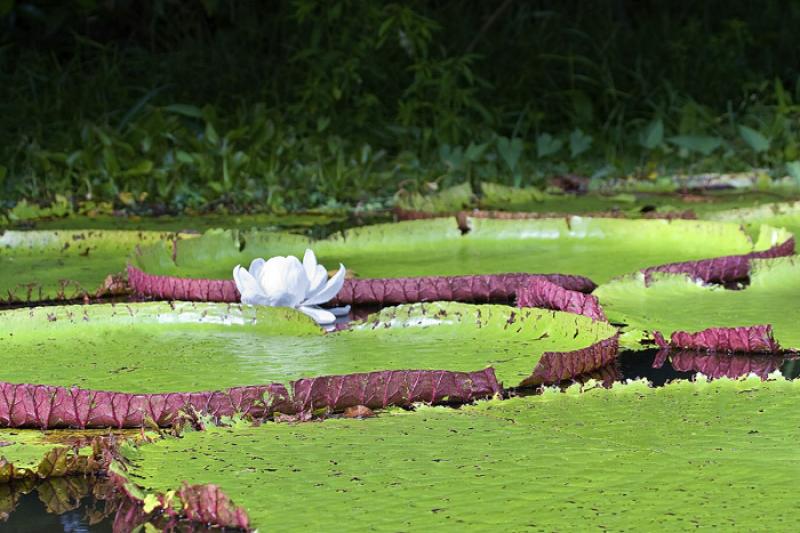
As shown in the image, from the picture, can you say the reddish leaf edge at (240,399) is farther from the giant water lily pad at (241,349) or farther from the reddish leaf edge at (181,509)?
the reddish leaf edge at (181,509)

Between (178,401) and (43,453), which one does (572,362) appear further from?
(43,453)

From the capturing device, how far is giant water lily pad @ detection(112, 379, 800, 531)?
1430mm

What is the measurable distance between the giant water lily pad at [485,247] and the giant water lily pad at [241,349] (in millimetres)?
684

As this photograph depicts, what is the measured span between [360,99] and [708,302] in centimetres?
430

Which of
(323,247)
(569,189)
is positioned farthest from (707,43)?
(323,247)

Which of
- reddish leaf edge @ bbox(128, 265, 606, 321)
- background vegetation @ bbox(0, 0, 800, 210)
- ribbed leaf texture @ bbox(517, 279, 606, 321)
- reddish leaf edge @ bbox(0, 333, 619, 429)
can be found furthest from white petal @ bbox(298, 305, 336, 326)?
background vegetation @ bbox(0, 0, 800, 210)

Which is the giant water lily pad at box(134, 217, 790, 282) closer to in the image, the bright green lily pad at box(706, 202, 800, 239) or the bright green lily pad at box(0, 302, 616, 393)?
the bright green lily pad at box(706, 202, 800, 239)

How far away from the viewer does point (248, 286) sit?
2.67m

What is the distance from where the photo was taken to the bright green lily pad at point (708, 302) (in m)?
2.55

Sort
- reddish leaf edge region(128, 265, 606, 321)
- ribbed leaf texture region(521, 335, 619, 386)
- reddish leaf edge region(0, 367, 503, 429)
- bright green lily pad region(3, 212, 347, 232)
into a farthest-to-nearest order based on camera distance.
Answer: bright green lily pad region(3, 212, 347, 232)
reddish leaf edge region(128, 265, 606, 321)
ribbed leaf texture region(521, 335, 619, 386)
reddish leaf edge region(0, 367, 503, 429)

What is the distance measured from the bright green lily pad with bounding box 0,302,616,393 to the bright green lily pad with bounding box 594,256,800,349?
0.28 metres

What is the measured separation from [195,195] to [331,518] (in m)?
3.75

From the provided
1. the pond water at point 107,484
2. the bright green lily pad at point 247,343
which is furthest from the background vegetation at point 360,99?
the bright green lily pad at point 247,343

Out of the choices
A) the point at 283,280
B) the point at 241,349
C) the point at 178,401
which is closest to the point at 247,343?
the point at 241,349
